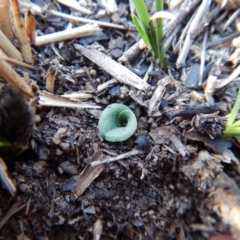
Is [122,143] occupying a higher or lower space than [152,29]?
lower

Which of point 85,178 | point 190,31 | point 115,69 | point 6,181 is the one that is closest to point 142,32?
point 115,69

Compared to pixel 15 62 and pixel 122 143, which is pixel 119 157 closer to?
pixel 122 143

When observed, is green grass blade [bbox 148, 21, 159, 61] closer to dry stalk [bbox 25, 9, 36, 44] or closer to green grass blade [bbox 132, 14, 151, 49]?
green grass blade [bbox 132, 14, 151, 49]

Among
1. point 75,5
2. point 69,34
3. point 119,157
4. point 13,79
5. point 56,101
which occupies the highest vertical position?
point 75,5

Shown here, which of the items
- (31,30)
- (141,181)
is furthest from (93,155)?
(31,30)

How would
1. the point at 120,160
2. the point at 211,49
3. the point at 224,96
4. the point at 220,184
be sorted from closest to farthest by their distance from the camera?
the point at 220,184, the point at 120,160, the point at 224,96, the point at 211,49

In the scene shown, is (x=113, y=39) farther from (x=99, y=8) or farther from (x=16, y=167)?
(x=16, y=167)
